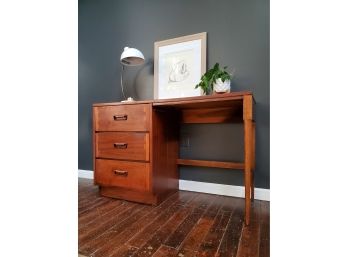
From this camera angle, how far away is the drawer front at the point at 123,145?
1.44 metres

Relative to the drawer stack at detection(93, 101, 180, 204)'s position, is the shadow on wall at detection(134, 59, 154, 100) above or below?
above

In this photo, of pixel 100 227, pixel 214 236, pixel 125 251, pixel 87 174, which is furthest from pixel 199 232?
pixel 87 174

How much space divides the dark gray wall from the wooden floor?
0.38m

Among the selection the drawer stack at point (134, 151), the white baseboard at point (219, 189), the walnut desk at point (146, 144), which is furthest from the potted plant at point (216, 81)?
the white baseboard at point (219, 189)

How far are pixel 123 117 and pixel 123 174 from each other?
426 mm

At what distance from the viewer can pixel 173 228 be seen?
43.8 inches

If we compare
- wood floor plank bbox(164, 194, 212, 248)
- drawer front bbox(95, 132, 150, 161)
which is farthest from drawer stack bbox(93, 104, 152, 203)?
wood floor plank bbox(164, 194, 212, 248)

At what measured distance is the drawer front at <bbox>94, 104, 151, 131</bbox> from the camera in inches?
Result: 56.7

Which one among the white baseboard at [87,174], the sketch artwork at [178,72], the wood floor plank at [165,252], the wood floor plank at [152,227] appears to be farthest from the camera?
the white baseboard at [87,174]

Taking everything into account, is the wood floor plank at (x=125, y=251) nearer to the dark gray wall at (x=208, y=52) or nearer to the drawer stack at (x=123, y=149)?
the drawer stack at (x=123, y=149)

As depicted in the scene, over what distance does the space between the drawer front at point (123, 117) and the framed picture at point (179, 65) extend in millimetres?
525

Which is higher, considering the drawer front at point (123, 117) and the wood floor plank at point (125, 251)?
the drawer front at point (123, 117)

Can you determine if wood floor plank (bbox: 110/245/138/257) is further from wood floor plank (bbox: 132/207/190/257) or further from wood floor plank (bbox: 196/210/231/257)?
wood floor plank (bbox: 196/210/231/257)
